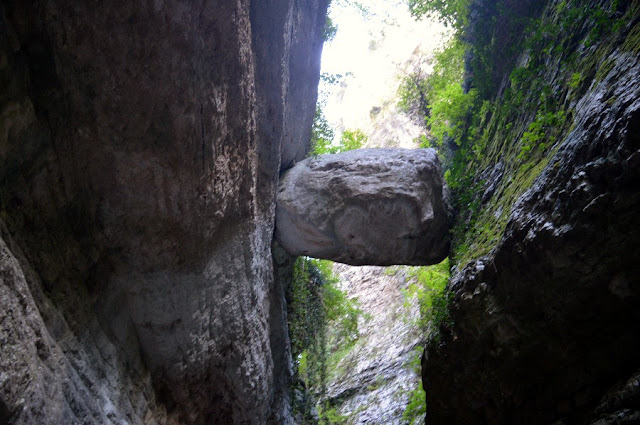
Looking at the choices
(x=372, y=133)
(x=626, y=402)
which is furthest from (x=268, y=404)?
(x=372, y=133)

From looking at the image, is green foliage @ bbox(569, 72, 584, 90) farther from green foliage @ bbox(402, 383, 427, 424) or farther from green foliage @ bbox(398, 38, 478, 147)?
green foliage @ bbox(402, 383, 427, 424)

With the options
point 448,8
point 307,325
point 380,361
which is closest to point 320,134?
point 448,8

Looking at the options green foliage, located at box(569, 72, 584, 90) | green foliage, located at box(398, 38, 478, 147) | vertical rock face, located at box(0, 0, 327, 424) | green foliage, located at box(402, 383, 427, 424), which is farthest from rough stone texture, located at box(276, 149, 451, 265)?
green foliage, located at box(402, 383, 427, 424)

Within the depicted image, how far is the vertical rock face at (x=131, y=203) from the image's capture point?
2.71 metres

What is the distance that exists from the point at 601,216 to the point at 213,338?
331 cm

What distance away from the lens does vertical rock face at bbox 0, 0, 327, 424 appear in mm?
2711

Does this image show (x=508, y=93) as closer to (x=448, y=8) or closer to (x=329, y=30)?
(x=448, y=8)

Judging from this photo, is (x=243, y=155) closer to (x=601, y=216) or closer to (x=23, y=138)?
(x=23, y=138)

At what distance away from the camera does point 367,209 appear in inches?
226

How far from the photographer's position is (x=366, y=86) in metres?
19.2

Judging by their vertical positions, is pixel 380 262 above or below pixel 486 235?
above

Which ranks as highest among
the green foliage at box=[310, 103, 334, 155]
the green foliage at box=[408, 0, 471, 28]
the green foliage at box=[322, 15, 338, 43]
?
the green foliage at box=[408, 0, 471, 28]

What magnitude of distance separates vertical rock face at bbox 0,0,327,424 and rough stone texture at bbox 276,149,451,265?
0.98 meters

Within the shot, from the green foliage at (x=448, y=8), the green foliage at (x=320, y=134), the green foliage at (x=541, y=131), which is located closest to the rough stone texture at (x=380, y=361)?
the green foliage at (x=320, y=134)
